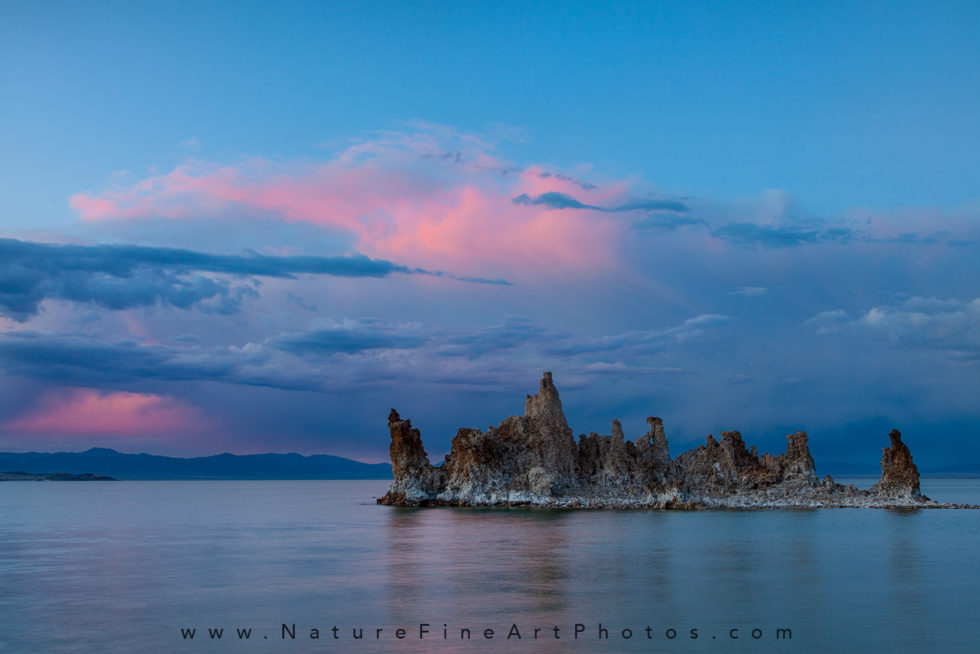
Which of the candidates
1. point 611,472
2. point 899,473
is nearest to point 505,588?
point 611,472

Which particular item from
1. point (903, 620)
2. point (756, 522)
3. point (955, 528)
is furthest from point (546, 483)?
point (903, 620)

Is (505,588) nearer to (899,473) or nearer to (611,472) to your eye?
(611,472)

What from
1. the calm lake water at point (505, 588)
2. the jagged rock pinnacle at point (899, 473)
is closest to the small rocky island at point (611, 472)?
the jagged rock pinnacle at point (899, 473)

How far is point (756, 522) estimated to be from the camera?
2825 inches

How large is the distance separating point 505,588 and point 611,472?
195 feet

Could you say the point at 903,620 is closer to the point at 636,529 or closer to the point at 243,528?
the point at 636,529

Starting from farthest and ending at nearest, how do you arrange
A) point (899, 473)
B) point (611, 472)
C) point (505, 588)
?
1. point (611, 472)
2. point (899, 473)
3. point (505, 588)

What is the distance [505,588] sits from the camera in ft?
118

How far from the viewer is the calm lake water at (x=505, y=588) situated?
2625 cm

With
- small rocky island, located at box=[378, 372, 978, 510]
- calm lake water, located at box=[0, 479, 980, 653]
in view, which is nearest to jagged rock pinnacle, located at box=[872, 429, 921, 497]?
small rocky island, located at box=[378, 372, 978, 510]

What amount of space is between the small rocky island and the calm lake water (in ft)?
72.0

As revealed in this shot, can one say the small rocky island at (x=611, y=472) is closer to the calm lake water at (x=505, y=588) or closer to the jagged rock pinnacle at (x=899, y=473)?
the jagged rock pinnacle at (x=899, y=473)

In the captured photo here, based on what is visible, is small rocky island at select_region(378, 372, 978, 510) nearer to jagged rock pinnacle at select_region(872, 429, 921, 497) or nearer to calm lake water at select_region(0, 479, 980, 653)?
jagged rock pinnacle at select_region(872, 429, 921, 497)

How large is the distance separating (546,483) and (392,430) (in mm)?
17729
